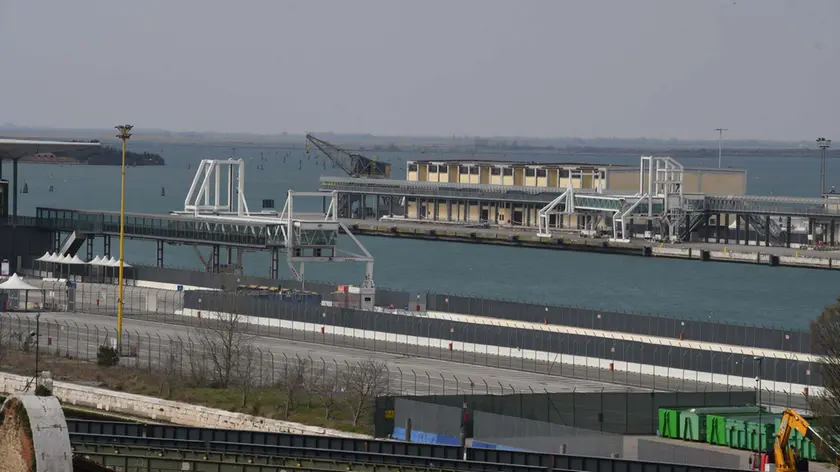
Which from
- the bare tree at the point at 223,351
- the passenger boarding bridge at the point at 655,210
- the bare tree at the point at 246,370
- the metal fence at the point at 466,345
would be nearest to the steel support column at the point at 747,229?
the passenger boarding bridge at the point at 655,210

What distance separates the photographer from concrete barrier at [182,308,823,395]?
56.9 metres

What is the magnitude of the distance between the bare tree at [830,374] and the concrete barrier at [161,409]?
12369 millimetres

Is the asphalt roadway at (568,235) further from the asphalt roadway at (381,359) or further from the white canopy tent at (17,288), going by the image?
the asphalt roadway at (381,359)

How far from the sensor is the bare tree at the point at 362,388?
160ft

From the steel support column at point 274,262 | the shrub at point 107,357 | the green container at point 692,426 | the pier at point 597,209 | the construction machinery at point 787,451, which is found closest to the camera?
the construction machinery at point 787,451

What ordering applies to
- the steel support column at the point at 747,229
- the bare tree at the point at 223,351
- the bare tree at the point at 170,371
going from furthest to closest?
the steel support column at the point at 747,229 < the bare tree at the point at 223,351 < the bare tree at the point at 170,371

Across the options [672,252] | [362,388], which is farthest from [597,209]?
[362,388]

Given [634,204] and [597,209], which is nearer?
[634,204]

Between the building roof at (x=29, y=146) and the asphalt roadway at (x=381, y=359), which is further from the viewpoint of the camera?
the building roof at (x=29, y=146)

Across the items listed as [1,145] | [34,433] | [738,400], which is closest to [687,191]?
[1,145]

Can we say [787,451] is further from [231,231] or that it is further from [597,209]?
[597,209]

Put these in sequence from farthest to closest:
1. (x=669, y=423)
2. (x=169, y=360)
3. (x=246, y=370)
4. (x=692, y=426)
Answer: (x=169, y=360), (x=246, y=370), (x=669, y=423), (x=692, y=426)

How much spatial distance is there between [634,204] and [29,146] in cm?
5095

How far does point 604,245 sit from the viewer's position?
5069 inches
